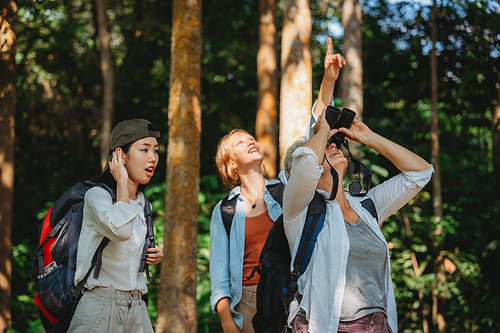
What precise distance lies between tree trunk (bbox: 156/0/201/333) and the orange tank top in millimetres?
2592

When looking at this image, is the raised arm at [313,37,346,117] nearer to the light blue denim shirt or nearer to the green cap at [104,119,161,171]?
the light blue denim shirt

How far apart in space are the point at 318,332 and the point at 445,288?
5.12 metres

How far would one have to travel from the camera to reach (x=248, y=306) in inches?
111

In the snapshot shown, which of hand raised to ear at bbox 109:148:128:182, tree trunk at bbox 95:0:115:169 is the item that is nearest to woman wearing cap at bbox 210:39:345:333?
hand raised to ear at bbox 109:148:128:182

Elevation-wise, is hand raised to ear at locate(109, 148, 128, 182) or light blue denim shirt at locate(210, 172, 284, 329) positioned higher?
hand raised to ear at locate(109, 148, 128, 182)

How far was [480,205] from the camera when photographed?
888 cm

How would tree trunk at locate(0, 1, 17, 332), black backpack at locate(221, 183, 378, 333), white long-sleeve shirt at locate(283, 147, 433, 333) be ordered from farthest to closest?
1. tree trunk at locate(0, 1, 17, 332)
2. black backpack at locate(221, 183, 378, 333)
3. white long-sleeve shirt at locate(283, 147, 433, 333)

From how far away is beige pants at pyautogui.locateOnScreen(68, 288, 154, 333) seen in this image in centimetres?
229

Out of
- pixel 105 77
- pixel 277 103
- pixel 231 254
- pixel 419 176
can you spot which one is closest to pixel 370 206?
pixel 419 176

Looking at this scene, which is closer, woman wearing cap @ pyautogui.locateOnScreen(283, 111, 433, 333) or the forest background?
woman wearing cap @ pyautogui.locateOnScreen(283, 111, 433, 333)

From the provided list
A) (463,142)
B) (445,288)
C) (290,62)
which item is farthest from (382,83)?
(290,62)

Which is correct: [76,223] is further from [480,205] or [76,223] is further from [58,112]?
[58,112]

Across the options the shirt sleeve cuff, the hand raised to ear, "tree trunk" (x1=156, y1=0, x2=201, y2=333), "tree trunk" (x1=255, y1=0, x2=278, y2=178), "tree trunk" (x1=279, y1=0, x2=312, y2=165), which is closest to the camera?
the shirt sleeve cuff

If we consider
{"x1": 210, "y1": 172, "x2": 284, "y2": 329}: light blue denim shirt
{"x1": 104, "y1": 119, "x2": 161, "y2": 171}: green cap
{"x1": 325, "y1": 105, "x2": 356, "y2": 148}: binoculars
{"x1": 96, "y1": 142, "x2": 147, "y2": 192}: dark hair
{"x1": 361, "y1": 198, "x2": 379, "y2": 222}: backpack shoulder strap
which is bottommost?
{"x1": 210, "y1": 172, "x2": 284, "y2": 329}: light blue denim shirt
